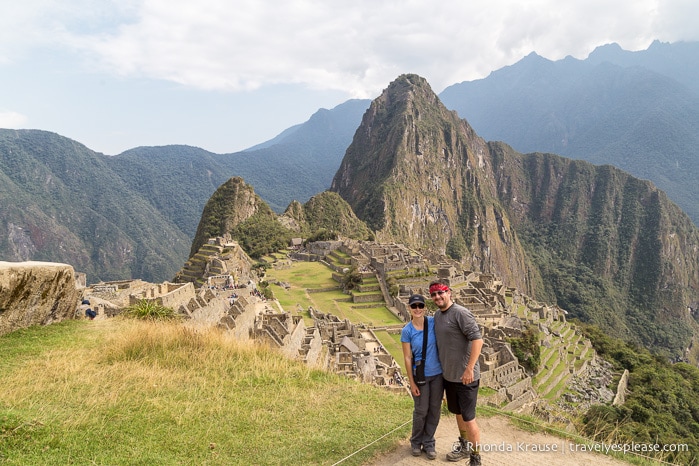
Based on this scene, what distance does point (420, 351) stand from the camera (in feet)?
18.3

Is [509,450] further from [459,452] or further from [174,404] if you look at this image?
[174,404]

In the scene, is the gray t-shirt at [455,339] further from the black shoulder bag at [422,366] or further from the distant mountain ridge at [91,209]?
the distant mountain ridge at [91,209]

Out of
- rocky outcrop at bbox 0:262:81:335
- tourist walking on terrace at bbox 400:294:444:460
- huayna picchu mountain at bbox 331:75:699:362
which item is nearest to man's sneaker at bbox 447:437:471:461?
tourist walking on terrace at bbox 400:294:444:460

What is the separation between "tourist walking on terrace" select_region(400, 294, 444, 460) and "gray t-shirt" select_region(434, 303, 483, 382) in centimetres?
16

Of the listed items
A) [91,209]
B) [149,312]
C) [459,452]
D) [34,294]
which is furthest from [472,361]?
[91,209]

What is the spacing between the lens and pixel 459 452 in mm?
5484

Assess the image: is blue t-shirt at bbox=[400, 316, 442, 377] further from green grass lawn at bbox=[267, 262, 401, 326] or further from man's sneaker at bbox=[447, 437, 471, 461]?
green grass lawn at bbox=[267, 262, 401, 326]

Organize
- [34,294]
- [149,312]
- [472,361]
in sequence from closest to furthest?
[472,361] → [34,294] → [149,312]

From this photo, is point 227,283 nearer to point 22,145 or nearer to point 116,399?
point 116,399

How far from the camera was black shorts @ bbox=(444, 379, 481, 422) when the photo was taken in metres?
5.38

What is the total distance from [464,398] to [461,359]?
505 mm

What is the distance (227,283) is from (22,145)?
112 m

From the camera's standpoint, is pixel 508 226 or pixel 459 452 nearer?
pixel 459 452

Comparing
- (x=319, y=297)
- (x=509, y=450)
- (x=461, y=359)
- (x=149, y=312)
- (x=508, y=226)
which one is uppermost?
(x=508, y=226)
